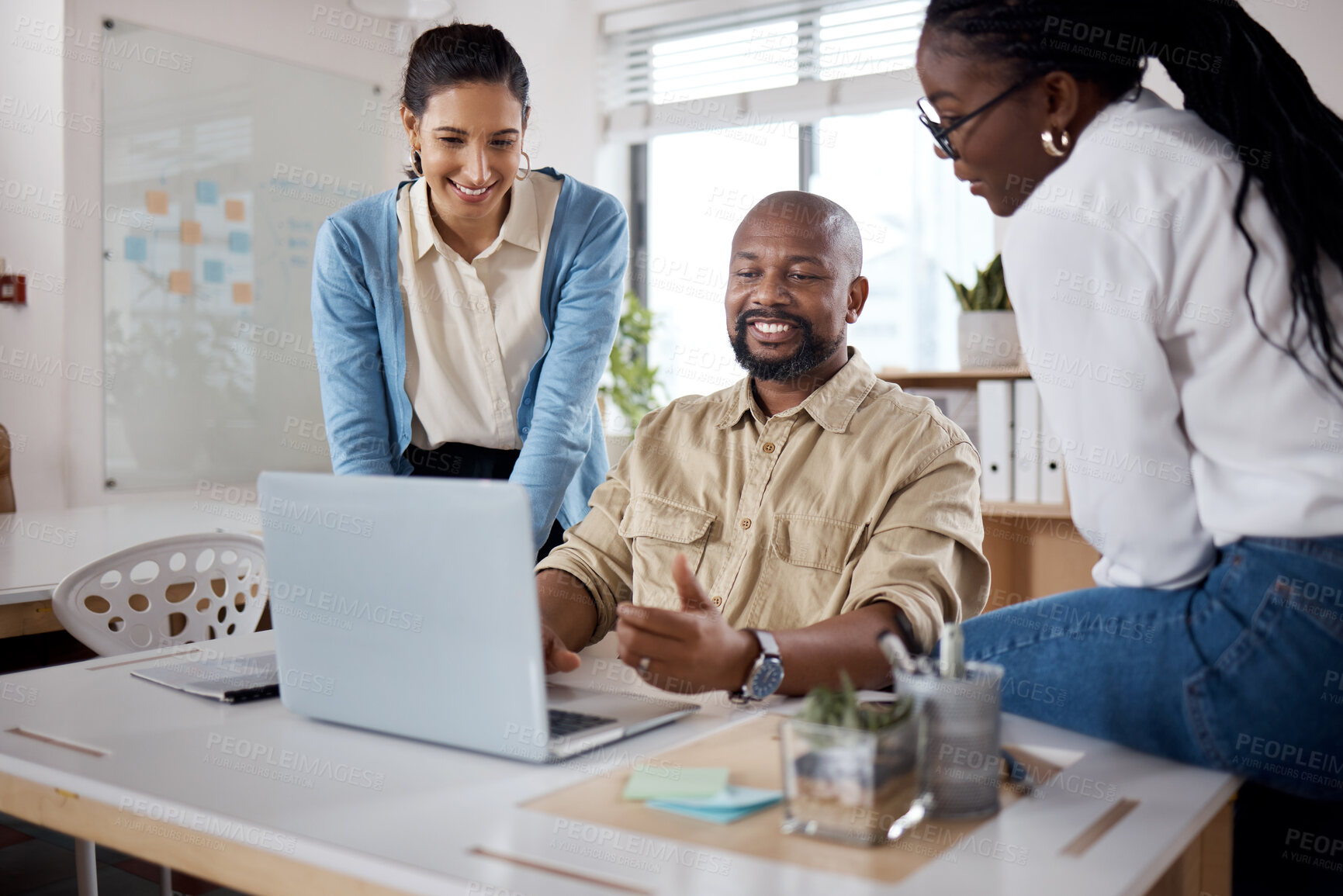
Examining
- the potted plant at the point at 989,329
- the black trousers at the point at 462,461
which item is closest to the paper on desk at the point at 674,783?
the black trousers at the point at 462,461

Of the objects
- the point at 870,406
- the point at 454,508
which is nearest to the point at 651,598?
the point at 870,406

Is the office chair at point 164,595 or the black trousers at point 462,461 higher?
the black trousers at point 462,461

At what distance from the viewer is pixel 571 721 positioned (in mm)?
1016

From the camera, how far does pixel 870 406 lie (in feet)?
5.21

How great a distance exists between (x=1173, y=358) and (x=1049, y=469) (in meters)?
2.51

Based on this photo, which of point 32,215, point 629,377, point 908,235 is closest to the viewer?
point 32,215

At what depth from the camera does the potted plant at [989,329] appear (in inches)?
133

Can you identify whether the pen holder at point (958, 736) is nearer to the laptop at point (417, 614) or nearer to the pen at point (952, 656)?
the pen at point (952, 656)

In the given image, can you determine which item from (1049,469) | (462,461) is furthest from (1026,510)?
(462,461)

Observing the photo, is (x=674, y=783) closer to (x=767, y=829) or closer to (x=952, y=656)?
(x=767, y=829)

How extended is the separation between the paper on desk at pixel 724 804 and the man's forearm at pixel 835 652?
29 cm

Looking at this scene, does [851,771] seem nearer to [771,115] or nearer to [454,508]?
[454,508]

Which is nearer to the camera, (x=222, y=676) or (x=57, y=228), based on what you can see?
(x=222, y=676)

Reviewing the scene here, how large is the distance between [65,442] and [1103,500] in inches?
144
